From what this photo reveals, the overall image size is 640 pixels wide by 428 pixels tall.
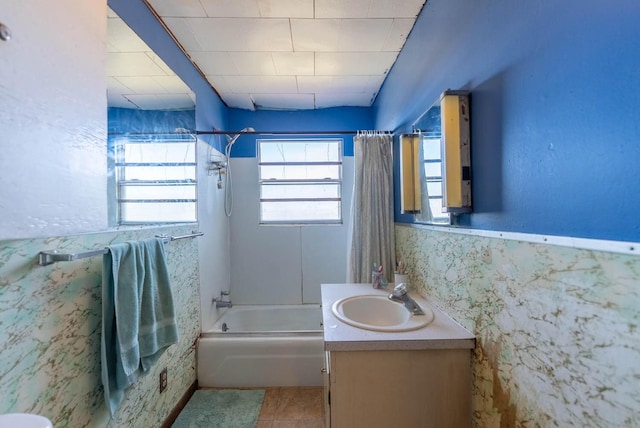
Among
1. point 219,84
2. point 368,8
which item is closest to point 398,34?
point 368,8

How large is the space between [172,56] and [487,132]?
2.04 m

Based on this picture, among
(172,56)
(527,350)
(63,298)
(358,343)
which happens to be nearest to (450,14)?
(527,350)

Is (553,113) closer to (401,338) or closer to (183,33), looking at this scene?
(401,338)

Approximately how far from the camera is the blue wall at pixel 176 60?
1.50 meters

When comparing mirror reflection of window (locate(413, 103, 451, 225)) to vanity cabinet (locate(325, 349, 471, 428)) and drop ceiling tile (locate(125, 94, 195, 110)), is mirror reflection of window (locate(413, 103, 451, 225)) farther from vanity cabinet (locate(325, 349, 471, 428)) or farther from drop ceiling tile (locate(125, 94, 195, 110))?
drop ceiling tile (locate(125, 94, 195, 110))

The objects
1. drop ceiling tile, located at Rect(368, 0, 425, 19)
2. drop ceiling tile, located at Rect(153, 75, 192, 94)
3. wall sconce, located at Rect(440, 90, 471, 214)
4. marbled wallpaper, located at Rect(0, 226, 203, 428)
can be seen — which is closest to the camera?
marbled wallpaper, located at Rect(0, 226, 203, 428)

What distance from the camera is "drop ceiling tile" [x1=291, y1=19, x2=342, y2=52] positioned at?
5.77ft

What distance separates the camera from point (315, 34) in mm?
Answer: 1871

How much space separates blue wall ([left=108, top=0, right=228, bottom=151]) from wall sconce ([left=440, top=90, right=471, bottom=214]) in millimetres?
1666

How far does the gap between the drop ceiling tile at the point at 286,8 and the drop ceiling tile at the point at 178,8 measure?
37 cm

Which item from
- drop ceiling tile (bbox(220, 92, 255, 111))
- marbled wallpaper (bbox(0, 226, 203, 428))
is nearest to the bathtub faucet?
marbled wallpaper (bbox(0, 226, 203, 428))

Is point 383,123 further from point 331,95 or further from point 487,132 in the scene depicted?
point 487,132

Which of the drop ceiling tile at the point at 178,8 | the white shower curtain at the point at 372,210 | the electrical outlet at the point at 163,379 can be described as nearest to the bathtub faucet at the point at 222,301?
the electrical outlet at the point at 163,379

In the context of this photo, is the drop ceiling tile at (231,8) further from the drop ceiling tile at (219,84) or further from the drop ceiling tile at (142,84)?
the drop ceiling tile at (219,84)
